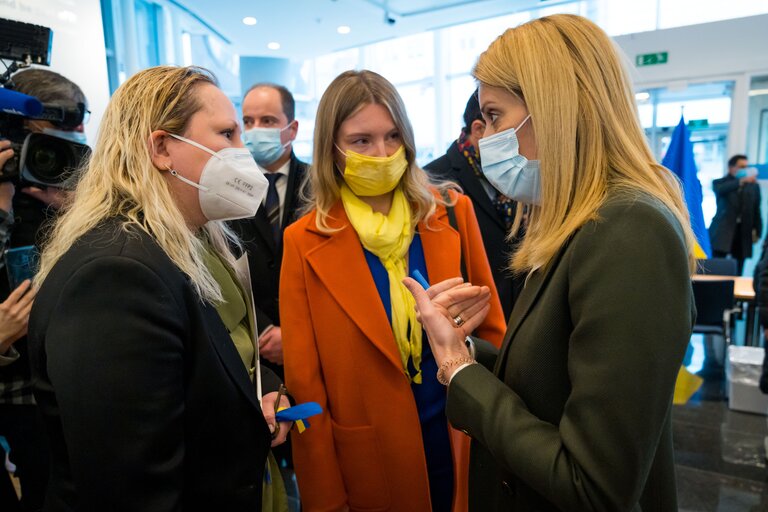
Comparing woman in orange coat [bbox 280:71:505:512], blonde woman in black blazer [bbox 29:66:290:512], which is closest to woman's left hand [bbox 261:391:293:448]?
woman in orange coat [bbox 280:71:505:512]

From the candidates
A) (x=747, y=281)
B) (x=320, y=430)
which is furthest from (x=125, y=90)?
(x=747, y=281)

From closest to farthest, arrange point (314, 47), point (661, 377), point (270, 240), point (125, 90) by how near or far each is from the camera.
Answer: point (661, 377) < point (125, 90) < point (270, 240) < point (314, 47)

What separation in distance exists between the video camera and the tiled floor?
3068 millimetres

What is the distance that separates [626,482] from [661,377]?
0.17 metres

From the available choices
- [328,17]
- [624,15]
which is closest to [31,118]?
[328,17]

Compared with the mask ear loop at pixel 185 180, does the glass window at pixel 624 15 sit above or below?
above

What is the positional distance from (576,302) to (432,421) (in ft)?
2.80

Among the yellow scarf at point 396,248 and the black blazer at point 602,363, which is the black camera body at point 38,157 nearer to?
the yellow scarf at point 396,248

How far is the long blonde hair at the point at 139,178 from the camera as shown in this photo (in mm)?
970

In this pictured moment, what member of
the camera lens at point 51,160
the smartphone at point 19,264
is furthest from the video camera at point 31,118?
the smartphone at point 19,264

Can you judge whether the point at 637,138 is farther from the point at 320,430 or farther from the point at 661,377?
the point at 320,430

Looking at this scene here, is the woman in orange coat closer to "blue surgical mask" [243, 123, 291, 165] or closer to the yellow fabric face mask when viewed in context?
the yellow fabric face mask

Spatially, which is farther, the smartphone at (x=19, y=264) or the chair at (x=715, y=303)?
the chair at (x=715, y=303)

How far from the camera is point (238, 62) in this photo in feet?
28.0
